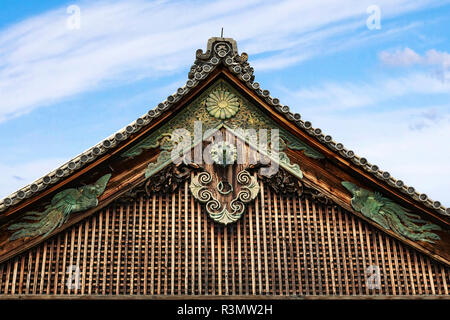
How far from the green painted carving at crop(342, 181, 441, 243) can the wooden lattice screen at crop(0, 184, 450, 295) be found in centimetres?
22

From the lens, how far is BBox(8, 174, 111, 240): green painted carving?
10180mm

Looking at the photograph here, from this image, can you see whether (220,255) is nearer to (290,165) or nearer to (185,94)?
(290,165)

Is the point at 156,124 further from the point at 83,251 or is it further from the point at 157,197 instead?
the point at 83,251

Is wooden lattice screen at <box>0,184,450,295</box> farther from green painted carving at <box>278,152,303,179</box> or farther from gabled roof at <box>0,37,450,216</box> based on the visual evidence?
gabled roof at <box>0,37,450,216</box>

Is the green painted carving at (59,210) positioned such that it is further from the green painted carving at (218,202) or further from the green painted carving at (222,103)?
the green painted carving at (222,103)

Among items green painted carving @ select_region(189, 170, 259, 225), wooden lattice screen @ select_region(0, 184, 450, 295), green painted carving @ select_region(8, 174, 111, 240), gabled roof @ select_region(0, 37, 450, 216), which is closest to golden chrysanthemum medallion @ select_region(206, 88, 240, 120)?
gabled roof @ select_region(0, 37, 450, 216)

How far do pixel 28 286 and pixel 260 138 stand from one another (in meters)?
4.55

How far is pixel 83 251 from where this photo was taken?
33.4 feet

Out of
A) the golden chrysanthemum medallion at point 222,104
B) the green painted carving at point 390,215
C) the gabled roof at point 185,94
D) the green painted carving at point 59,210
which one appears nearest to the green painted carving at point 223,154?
the golden chrysanthemum medallion at point 222,104

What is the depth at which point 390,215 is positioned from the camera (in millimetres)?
10742

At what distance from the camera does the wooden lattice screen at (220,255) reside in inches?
396

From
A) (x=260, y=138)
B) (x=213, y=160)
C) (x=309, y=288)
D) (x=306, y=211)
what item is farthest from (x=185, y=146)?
(x=309, y=288)

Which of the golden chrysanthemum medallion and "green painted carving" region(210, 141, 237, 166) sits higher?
the golden chrysanthemum medallion

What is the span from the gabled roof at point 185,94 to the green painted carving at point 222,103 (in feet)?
1.34
